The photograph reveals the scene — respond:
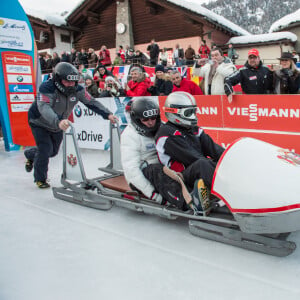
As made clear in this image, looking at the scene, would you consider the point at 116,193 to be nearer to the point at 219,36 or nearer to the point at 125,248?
the point at 125,248

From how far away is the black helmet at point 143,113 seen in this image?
2.52 meters

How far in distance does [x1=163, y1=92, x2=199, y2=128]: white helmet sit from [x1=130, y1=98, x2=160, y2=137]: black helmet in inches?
6.1

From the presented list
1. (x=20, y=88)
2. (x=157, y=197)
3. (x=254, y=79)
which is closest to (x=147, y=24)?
(x=20, y=88)

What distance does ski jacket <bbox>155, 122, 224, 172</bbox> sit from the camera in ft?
7.85

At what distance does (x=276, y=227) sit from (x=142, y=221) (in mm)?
1170

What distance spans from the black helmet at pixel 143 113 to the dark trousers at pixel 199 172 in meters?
0.48

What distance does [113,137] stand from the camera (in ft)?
11.6

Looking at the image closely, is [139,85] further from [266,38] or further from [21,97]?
[266,38]

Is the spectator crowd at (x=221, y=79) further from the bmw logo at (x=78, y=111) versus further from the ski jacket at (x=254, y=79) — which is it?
the bmw logo at (x=78, y=111)

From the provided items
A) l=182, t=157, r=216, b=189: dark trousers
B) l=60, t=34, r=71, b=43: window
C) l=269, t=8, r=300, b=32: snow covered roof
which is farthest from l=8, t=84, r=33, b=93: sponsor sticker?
l=269, t=8, r=300, b=32: snow covered roof

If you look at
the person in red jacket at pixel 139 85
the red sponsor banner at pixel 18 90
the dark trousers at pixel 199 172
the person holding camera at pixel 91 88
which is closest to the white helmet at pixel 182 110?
the dark trousers at pixel 199 172

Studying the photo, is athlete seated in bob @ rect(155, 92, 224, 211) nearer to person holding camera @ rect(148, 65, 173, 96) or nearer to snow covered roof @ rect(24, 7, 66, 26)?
person holding camera @ rect(148, 65, 173, 96)

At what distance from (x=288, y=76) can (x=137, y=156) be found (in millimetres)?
2332

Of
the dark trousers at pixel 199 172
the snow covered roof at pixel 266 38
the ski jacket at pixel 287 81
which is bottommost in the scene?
the dark trousers at pixel 199 172
